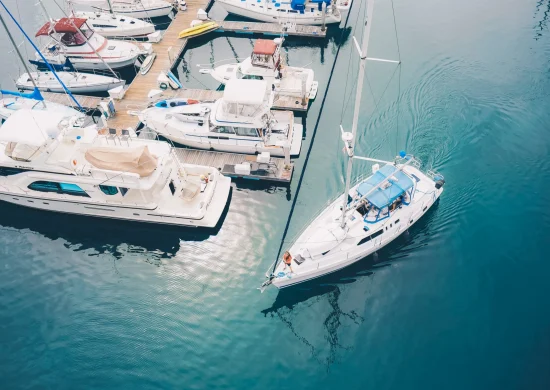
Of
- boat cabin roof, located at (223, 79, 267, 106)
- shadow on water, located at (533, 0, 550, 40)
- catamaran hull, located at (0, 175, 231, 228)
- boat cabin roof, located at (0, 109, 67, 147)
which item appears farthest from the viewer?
shadow on water, located at (533, 0, 550, 40)

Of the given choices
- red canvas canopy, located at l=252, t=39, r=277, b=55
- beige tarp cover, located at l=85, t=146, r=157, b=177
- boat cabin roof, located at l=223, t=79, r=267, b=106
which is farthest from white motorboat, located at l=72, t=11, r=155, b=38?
beige tarp cover, located at l=85, t=146, r=157, b=177

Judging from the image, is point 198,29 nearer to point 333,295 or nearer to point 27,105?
point 27,105

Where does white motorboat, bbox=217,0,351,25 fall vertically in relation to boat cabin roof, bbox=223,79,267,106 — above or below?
above

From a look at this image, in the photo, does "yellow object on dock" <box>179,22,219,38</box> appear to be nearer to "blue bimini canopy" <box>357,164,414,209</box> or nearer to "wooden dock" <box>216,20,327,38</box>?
"wooden dock" <box>216,20,327,38</box>

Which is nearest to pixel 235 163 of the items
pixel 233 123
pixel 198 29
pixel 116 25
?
pixel 233 123

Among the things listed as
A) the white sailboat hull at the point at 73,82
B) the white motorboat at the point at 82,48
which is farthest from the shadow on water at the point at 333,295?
the white motorboat at the point at 82,48

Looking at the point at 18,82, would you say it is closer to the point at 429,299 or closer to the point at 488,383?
the point at 429,299

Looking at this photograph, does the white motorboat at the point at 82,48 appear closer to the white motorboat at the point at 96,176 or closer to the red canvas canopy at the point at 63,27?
the red canvas canopy at the point at 63,27
